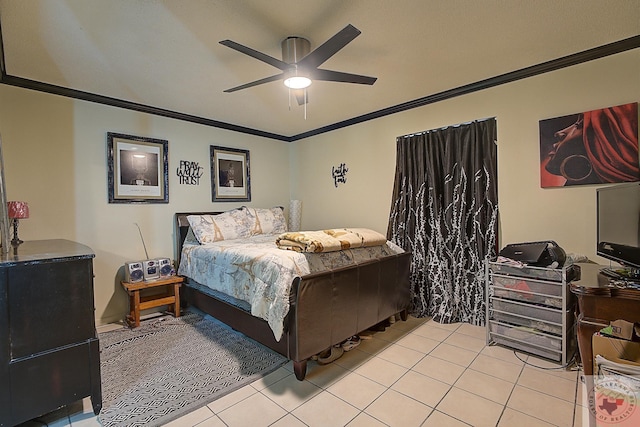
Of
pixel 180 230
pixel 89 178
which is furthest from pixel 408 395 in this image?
pixel 89 178

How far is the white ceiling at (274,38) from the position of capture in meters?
1.75

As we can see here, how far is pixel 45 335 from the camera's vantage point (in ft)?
5.09

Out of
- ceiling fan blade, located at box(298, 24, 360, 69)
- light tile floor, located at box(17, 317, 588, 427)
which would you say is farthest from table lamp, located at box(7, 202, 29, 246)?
ceiling fan blade, located at box(298, 24, 360, 69)

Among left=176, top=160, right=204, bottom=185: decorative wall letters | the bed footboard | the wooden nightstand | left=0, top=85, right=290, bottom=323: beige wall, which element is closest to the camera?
the bed footboard

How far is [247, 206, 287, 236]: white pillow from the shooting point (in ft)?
12.7

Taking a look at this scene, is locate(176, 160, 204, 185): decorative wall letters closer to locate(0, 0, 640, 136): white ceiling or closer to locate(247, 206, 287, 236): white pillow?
locate(247, 206, 287, 236): white pillow

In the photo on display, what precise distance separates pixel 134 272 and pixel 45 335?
5.11ft

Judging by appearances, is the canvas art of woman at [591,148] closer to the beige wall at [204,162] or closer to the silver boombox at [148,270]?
the beige wall at [204,162]

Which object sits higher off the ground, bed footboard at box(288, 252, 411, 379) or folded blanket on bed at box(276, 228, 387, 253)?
folded blanket on bed at box(276, 228, 387, 253)

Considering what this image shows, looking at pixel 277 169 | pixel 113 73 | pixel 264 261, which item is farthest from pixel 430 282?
pixel 113 73

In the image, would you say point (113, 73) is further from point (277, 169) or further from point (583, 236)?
point (583, 236)

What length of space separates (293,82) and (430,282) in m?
2.41

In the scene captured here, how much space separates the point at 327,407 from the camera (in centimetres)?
177

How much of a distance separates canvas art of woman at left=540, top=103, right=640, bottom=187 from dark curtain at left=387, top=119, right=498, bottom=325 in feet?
1.41
